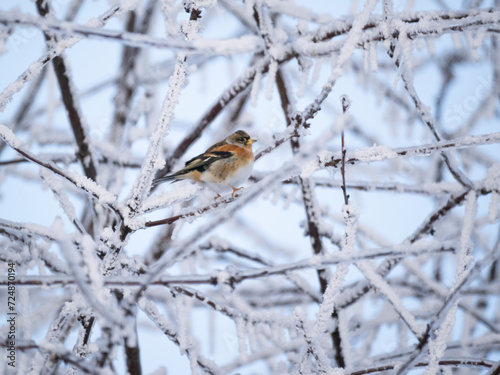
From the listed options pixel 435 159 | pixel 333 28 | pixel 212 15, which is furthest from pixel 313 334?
pixel 212 15

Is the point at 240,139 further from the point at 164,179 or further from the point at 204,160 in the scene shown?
the point at 164,179

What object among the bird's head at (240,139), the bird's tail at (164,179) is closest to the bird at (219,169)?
the bird's tail at (164,179)

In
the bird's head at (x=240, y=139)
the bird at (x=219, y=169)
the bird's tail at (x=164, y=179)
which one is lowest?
the bird's tail at (x=164, y=179)

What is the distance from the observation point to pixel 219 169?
3357mm

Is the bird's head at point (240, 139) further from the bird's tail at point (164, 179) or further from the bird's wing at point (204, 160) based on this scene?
the bird's tail at point (164, 179)

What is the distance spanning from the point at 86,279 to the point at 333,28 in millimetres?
2321

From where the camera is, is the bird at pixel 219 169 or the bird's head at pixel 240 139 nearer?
the bird at pixel 219 169

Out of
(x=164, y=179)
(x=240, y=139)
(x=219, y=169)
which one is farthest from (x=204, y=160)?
(x=240, y=139)

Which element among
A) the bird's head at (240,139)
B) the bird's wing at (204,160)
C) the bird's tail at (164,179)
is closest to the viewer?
the bird's tail at (164,179)

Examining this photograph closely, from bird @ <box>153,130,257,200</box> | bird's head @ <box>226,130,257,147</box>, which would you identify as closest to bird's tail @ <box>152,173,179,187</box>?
bird @ <box>153,130,257,200</box>

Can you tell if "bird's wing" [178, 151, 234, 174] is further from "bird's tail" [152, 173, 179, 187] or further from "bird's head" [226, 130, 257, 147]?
"bird's head" [226, 130, 257, 147]

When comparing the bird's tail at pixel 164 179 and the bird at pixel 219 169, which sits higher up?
the bird at pixel 219 169

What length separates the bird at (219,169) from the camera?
320 centimetres

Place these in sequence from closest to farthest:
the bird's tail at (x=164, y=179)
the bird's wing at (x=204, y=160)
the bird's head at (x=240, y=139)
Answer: the bird's tail at (x=164, y=179), the bird's wing at (x=204, y=160), the bird's head at (x=240, y=139)
